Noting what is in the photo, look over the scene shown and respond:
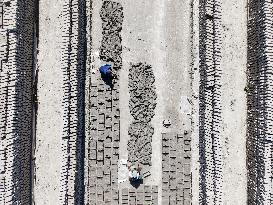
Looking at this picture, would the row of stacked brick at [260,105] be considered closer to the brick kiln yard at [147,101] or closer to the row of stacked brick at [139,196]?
the brick kiln yard at [147,101]

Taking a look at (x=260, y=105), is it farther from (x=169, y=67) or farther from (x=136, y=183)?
(x=136, y=183)

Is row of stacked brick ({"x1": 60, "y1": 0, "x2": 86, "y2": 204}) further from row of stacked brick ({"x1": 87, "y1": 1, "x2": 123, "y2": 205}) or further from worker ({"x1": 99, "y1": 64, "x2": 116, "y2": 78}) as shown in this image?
worker ({"x1": 99, "y1": 64, "x2": 116, "y2": 78})

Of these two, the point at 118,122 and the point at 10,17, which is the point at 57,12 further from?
the point at 118,122

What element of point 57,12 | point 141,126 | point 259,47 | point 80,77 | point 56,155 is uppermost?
point 57,12

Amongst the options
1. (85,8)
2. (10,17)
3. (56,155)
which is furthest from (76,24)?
(56,155)

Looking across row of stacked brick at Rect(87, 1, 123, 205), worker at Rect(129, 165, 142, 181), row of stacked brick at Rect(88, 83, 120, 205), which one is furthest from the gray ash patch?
worker at Rect(129, 165, 142, 181)

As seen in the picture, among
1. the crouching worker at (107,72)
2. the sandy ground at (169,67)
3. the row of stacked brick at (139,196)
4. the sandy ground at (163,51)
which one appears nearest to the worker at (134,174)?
the row of stacked brick at (139,196)

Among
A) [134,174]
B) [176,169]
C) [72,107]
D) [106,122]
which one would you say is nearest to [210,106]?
[176,169]
